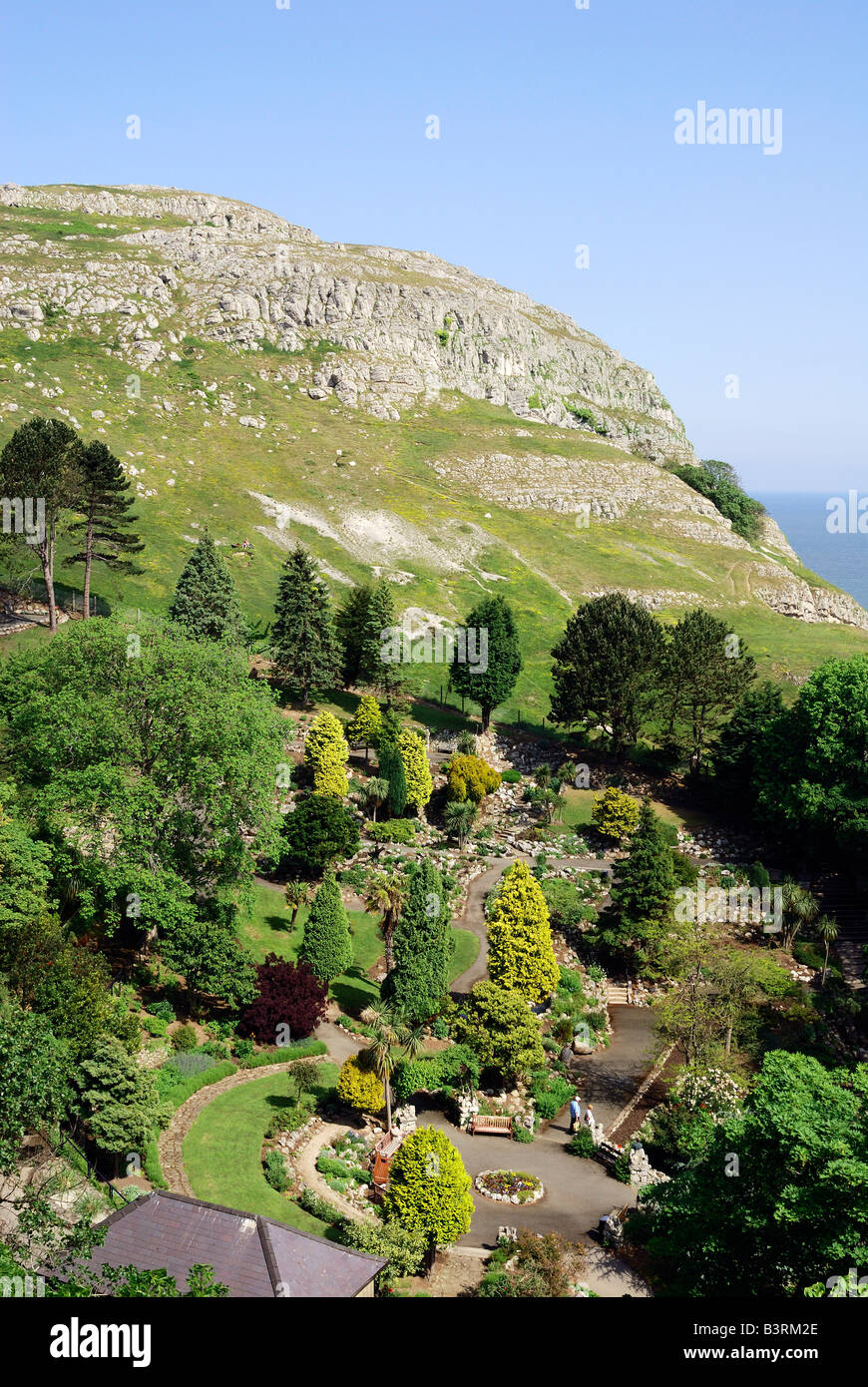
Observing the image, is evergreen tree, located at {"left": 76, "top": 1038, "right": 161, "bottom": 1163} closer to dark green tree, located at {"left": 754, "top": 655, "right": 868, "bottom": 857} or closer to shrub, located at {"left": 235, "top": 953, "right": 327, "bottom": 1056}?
shrub, located at {"left": 235, "top": 953, "right": 327, "bottom": 1056}

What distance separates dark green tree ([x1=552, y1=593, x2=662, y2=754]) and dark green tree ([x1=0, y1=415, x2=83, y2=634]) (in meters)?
43.5

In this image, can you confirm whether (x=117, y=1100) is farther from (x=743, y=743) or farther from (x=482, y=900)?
(x=743, y=743)

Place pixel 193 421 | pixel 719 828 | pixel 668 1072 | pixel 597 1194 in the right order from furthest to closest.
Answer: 1. pixel 193 421
2. pixel 719 828
3. pixel 668 1072
4. pixel 597 1194

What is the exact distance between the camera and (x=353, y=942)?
57.5m

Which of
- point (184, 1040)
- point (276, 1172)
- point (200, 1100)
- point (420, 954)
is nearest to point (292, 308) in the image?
point (420, 954)

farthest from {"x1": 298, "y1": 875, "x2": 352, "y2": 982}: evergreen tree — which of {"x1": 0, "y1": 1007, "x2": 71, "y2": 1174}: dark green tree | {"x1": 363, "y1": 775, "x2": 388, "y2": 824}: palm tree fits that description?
{"x1": 0, "y1": 1007, "x2": 71, "y2": 1174}: dark green tree

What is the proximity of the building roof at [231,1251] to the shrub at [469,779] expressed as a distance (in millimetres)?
46361

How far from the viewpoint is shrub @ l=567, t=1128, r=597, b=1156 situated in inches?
1606

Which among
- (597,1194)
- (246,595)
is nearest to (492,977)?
(597,1194)

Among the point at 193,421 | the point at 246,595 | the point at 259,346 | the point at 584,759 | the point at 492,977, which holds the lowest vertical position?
the point at 492,977

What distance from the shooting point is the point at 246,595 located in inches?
4109
